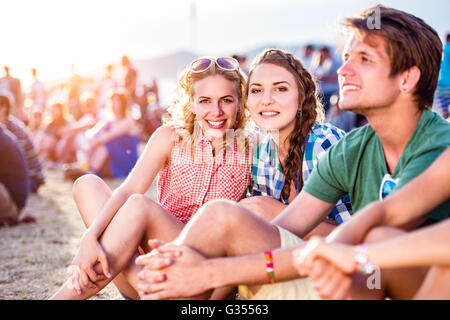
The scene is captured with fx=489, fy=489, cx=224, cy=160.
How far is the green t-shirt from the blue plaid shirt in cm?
56

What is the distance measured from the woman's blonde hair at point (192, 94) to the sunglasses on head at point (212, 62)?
0.06 ft

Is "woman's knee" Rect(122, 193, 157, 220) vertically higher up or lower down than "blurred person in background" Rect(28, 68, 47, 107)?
higher up

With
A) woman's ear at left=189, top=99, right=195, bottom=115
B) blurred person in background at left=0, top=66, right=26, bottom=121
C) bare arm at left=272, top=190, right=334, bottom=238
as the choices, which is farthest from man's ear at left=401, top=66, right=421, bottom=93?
blurred person in background at left=0, top=66, right=26, bottom=121

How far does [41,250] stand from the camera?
4355 mm

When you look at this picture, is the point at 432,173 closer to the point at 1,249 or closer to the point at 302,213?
the point at 302,213

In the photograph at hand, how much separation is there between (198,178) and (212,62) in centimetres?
73

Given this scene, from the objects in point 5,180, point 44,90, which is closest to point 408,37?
point 5,180

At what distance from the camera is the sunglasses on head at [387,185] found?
1988 millimetres

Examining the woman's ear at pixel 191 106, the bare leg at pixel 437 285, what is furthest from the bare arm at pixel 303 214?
the woman's ear at pixel 191 106

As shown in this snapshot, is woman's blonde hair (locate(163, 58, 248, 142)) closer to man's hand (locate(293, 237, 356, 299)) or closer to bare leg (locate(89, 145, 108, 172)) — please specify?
man's hand (locate(293, 237, 356, 299))

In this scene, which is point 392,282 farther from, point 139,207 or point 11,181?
point 11,181

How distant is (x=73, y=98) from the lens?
12.8 metres

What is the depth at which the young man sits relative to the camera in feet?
5.99

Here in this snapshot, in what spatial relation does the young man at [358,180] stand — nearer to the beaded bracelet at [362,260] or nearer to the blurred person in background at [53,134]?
the beaded bracelet at [362,260]
